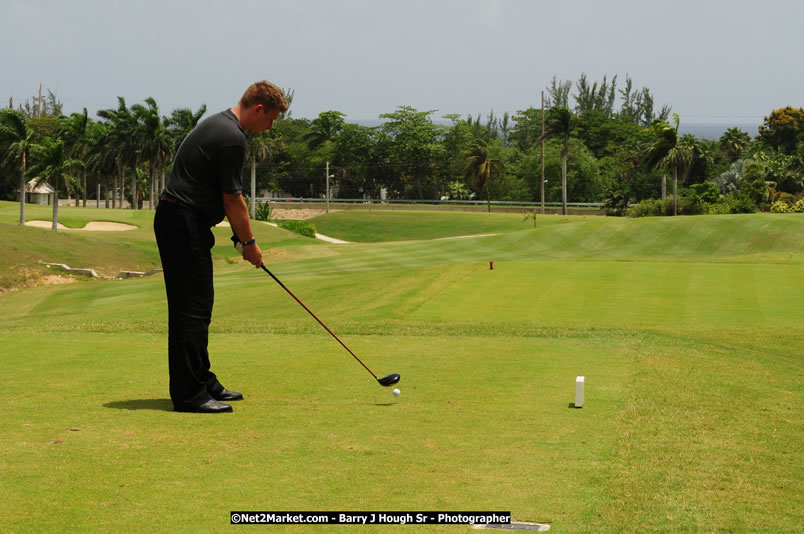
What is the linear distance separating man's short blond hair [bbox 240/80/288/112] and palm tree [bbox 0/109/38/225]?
63470mm

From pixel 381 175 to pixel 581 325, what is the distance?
454ft

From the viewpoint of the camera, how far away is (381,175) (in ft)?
509

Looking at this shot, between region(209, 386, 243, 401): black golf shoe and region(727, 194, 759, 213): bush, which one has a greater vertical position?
region(727, 194, 759, 213): bush

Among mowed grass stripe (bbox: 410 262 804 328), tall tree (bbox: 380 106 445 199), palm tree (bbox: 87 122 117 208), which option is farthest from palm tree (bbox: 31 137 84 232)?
tall tree (bbox: 380 106 445 199)

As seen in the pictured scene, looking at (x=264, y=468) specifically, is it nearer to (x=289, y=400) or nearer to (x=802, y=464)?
(x=289, y=400)

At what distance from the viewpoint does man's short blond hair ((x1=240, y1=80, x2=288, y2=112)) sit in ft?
26.4

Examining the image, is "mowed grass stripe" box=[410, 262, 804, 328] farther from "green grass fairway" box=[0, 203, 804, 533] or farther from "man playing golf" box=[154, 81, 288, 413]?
"man playing golf" box=[154, 81, 288, 413]

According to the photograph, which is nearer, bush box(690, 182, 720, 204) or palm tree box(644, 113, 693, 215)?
bush box(690, 182, 720, 204)

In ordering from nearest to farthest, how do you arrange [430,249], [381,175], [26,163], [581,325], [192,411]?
[192,411]
[581,325]
[430,249]
[26,163]
[381,175]

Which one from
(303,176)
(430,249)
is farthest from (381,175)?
(430,249)

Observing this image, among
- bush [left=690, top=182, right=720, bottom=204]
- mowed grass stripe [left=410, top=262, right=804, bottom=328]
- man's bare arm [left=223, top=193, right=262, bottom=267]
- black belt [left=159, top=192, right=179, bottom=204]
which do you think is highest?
bush [left=690, top=182, right=720, bottom=204]

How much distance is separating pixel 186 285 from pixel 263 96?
1.91m

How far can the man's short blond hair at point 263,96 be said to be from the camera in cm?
805

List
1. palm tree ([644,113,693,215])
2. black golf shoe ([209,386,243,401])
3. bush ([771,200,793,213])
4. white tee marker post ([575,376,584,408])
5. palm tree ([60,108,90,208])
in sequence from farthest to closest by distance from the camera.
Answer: palm tree ([60,108,90,208]), palm tree ([644,113,693,215]), bush ([771,200,793,213]), black golf shoe ([209,386,243,401]), white tee marker post ([575,376,584,408])
